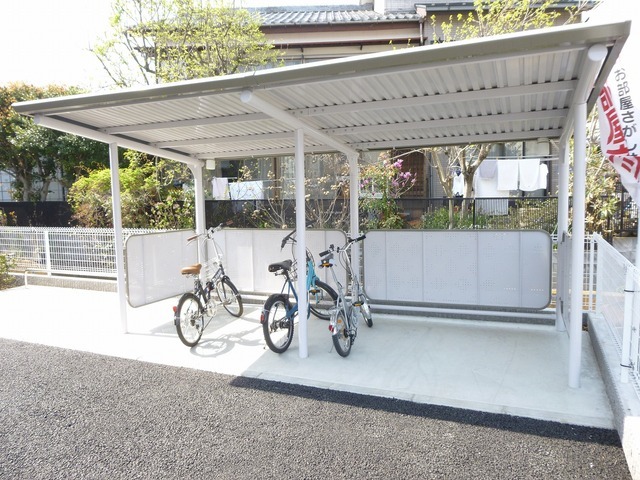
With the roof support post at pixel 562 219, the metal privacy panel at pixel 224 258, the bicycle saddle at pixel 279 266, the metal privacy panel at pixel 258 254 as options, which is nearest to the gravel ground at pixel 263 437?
the bicycle saddle at pixel 279 266

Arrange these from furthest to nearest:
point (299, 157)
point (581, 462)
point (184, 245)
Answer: point (184, 245) < point (299, 157) < point (581, 462)

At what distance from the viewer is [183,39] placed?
8.38m

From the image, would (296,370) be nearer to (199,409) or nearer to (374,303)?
(199,409)

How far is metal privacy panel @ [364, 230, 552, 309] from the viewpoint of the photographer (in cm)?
514

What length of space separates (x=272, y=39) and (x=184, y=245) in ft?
23.9

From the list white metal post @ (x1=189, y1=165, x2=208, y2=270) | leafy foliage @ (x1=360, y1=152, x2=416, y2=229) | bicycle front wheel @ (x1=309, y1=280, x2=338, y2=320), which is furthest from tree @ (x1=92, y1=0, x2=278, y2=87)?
bicycle front wheel @ (x1=309, y1=280, x2=338, y2=320)

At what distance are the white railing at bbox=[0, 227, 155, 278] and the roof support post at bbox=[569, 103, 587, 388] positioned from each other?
21.1ft

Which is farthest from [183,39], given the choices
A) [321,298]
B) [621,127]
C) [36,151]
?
[36,151]

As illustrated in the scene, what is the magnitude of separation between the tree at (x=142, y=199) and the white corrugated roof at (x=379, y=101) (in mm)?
3811

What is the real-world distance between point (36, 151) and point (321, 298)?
1192 centimetres

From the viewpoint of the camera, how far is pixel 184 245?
652 cm

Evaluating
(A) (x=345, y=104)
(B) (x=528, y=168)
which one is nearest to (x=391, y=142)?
(A) (x=345, y=104)

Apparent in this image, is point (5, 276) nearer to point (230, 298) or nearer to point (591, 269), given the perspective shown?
point (230, 298)

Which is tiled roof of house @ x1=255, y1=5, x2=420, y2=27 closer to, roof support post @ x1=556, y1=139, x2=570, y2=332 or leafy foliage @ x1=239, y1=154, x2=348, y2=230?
leafy foliage @ x1=239, y1=154, x2=348, y2=230
